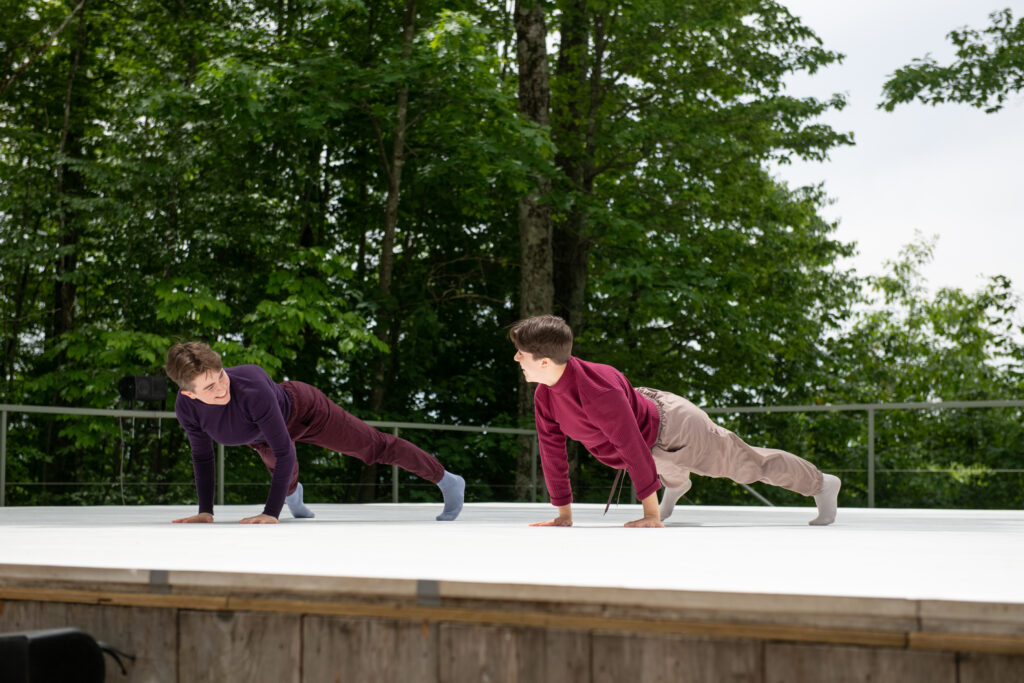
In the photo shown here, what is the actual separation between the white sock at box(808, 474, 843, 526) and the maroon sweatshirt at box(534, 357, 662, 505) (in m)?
0.80

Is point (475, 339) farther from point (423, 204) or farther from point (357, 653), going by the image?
point (357, 653)

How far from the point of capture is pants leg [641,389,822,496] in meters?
3.64

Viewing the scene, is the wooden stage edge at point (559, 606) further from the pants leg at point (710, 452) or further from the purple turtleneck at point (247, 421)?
the pants leg at point (710, 452)

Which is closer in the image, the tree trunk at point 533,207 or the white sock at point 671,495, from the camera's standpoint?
the white sock at point 671,495

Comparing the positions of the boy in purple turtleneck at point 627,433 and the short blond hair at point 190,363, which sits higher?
the short blond hair at point 190,363

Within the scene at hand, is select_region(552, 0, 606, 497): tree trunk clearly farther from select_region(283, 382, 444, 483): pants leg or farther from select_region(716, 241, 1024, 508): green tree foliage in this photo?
select_region(283, 382, 444, 483): pants leg

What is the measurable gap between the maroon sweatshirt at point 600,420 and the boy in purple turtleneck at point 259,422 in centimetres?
92

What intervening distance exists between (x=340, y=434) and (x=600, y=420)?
135 centimetres

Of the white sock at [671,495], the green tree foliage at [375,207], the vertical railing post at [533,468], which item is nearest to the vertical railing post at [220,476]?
the green tree foliage at [375,207]

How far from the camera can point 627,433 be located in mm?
3297

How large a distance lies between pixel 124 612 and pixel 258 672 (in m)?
0.26

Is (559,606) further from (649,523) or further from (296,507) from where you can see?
(296,507)

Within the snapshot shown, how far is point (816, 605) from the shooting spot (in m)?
1.35

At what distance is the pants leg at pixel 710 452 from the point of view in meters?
3.64
